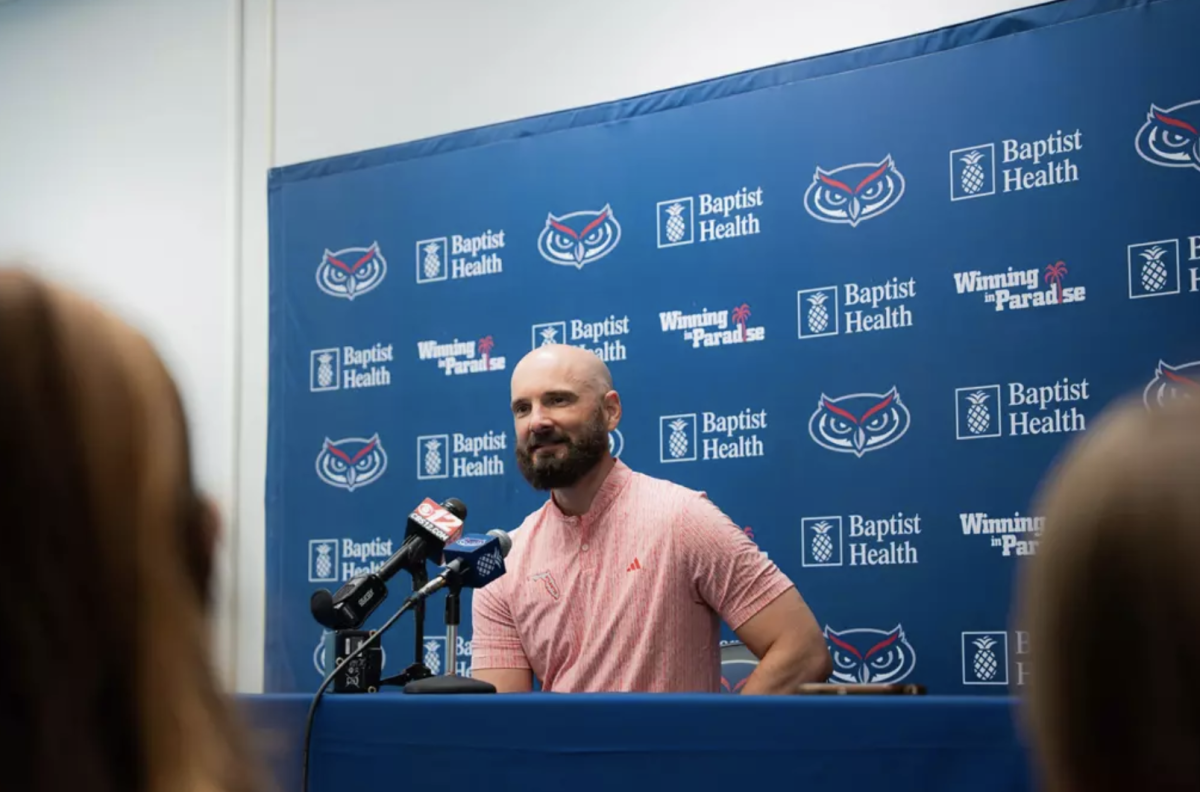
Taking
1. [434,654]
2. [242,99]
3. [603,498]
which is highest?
[242,99]

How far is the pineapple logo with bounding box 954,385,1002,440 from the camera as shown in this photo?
333 centimetres

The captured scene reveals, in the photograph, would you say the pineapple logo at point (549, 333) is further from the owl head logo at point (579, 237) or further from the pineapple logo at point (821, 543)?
the pineapple logo at point (821, 543)

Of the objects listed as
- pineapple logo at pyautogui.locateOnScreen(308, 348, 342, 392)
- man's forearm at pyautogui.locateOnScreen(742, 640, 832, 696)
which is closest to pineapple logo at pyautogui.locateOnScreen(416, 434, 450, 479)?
pineapple logo at pyautogui.locateOnScreen(308, 348, 342, 392)

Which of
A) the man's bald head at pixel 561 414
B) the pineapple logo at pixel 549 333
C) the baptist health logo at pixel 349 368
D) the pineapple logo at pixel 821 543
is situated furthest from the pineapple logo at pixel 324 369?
the pineapple logo at pixel 821 543

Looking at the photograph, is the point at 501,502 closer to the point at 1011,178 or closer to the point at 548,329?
the point at 548,329

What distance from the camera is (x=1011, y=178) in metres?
3.35

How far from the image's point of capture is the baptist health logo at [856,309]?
350 centimetres

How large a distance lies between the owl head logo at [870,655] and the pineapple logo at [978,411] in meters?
0.54

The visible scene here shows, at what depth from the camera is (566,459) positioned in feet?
11.1

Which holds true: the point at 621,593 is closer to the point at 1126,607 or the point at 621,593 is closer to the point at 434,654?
the point at 434,654

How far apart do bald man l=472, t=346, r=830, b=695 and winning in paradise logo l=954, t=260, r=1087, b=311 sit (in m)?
0.89

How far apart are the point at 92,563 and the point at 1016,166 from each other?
124 inches

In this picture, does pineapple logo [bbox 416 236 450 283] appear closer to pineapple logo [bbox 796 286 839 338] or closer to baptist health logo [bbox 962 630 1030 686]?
pineapple logo [bbox 796 286 839 338]

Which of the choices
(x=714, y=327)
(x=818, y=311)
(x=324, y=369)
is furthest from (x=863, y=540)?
(x=324, y=369)
